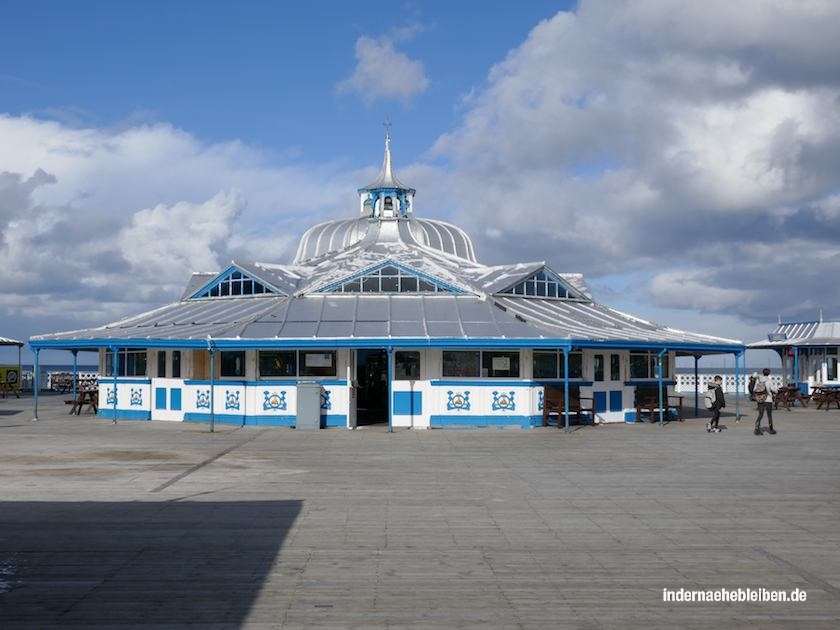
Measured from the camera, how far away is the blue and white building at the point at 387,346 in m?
24.2

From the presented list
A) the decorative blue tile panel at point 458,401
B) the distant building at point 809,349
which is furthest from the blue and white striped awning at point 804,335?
the decorative blue tile panel at point 458,401

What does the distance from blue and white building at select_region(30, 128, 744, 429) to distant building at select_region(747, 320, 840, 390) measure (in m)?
11.4

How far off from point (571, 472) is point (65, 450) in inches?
384

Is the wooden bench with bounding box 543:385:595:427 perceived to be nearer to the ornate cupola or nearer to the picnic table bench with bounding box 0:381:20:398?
the ornate cupola

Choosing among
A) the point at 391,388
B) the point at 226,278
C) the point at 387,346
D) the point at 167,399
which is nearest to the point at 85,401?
the point at 167,399

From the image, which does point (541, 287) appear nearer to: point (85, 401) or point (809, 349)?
point (85, 401)

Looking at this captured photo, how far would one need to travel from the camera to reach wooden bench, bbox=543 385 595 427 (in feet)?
80.1

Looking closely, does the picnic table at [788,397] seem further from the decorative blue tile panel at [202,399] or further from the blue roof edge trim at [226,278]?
the decorative blue tile panel at [202,399]

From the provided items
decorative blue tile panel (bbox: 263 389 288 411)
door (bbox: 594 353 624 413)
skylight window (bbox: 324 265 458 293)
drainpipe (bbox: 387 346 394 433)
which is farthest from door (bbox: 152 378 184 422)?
door (bbox: 594 353 624 413)

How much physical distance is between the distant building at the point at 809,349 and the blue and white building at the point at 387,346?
37.4ft

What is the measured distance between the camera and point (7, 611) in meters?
6.73

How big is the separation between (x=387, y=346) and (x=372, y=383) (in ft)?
34.8

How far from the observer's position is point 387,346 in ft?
76.4

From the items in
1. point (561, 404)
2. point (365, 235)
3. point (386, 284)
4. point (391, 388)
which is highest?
point (365, 235)
